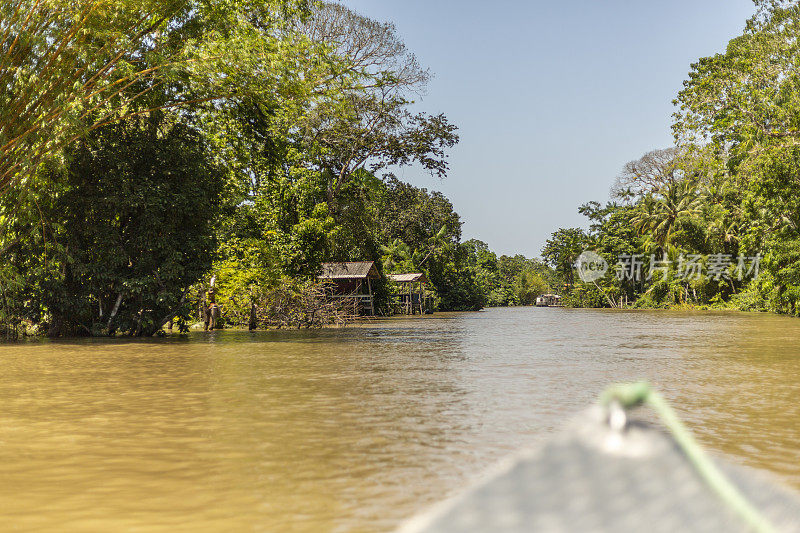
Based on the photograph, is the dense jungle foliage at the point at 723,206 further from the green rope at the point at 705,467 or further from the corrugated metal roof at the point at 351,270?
the green rope at the point at 705,467

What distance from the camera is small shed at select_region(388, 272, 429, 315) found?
159 feet

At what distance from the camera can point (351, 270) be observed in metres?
39.2

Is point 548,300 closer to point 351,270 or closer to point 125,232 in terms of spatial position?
point 351,270

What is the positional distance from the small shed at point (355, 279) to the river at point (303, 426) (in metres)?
25.4

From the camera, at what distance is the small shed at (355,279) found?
38281 mm

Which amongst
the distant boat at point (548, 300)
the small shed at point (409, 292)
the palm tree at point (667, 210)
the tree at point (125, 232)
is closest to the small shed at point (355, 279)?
the small shed at point (409, 292)

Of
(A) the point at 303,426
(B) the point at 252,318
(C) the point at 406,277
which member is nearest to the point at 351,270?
(C) the point at 406,277

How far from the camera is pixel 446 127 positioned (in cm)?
3195

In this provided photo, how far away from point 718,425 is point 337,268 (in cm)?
3382

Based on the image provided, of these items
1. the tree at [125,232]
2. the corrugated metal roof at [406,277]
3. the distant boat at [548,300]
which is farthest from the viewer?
the distant boat at [548,300]

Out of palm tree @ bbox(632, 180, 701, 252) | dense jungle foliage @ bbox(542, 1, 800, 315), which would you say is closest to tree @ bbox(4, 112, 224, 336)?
dense jungle foliage @ bbox(542, 1, 800, 315)

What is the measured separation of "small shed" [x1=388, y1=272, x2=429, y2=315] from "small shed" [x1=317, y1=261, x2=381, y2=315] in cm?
625

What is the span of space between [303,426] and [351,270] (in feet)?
109

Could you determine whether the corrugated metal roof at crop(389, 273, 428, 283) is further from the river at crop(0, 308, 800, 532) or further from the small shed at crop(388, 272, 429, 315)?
the river at crop(0, 308, 800, 532)
